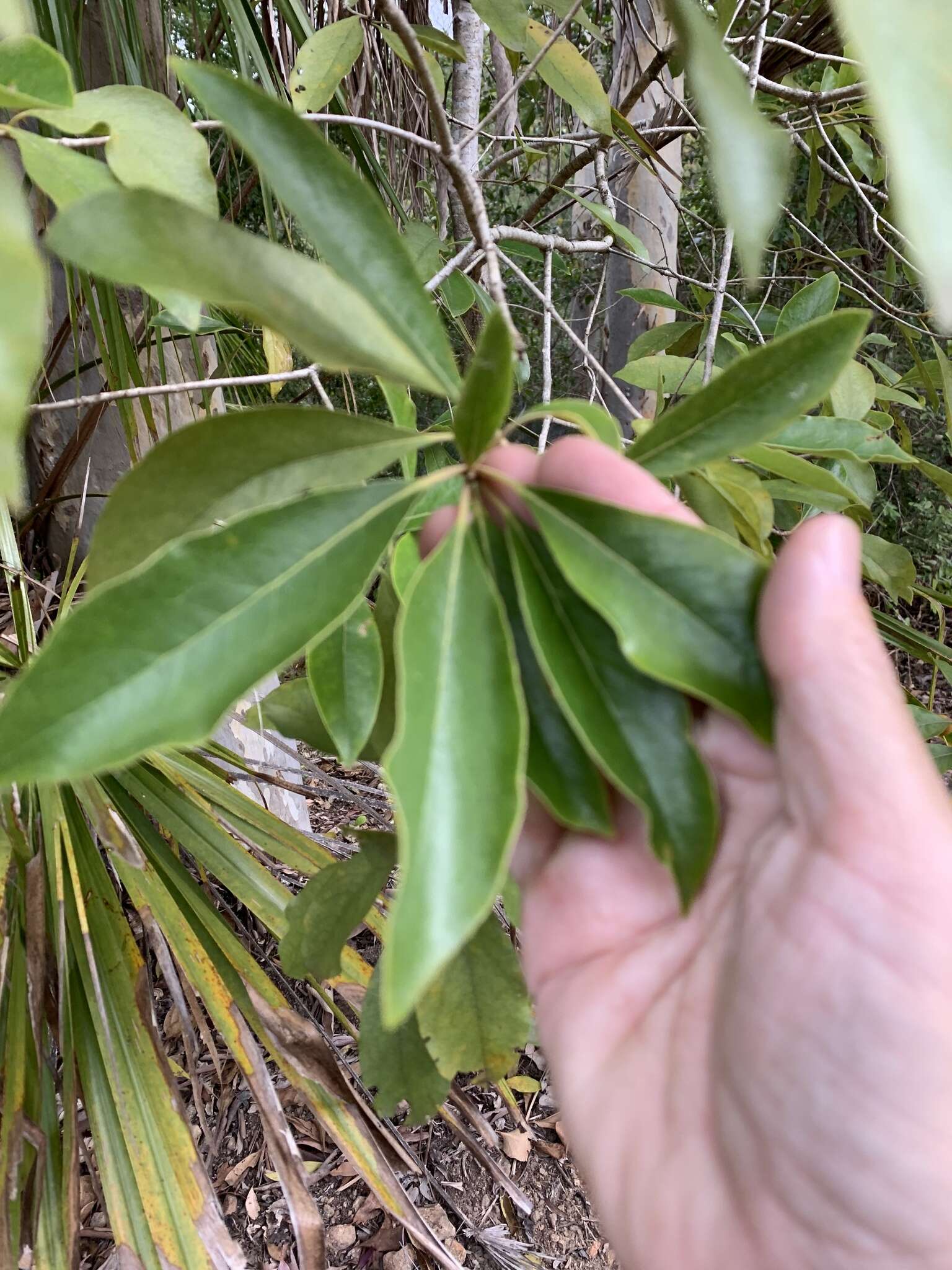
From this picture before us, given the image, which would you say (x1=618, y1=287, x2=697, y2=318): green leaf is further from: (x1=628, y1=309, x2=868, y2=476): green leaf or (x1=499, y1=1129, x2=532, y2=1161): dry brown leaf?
(x1=499, y1=1129, x2=532, y2=1161): dry brown leaf

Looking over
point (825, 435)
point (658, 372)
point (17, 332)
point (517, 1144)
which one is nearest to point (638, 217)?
point (658, 372)

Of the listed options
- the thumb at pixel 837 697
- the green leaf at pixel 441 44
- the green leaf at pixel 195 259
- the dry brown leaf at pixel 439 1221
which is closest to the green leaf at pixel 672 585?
the thumb at pixel 837 697

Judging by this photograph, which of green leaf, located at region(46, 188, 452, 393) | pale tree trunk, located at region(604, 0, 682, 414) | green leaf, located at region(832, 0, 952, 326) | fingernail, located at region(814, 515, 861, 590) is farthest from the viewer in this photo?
pale tree trunk, located at region(604, 0, 682, 414)

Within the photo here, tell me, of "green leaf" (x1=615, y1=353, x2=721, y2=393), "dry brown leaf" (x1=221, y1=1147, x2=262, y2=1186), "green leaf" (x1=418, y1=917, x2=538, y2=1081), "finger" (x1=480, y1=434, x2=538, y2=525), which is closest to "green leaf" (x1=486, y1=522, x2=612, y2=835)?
"finger" (x1=480, y1=434, x2=538, y2=525)

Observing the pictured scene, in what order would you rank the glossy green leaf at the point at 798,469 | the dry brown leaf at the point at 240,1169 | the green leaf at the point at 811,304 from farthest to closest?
the dry brown leaf at the point at 240,1169
the green leaf at the point at 811,304
the glossy green leaf at the point at 798,469

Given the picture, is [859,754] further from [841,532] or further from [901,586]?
[901,586]

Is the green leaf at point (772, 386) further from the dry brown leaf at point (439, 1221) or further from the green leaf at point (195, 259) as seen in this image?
the dry brown leaf at point (439, 1221)

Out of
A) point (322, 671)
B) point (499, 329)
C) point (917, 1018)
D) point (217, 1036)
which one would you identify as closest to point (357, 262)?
point (499, 329)
